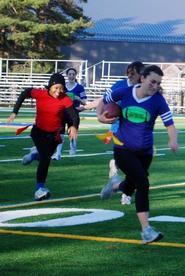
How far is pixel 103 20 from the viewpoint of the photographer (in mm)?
73625

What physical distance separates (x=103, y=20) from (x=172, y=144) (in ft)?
213

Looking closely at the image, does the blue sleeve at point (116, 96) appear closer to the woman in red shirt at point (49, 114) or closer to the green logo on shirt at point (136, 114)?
the green logo on shirt at point (136, 114)

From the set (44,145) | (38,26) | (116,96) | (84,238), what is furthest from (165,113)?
(38,26)

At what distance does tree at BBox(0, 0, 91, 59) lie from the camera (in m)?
56.9

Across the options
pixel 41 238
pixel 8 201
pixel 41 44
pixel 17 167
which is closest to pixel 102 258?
pixel 41 238

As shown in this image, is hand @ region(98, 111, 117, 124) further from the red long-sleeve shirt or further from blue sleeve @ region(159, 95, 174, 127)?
the red long-sleeve shirt

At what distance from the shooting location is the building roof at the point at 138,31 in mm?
70000

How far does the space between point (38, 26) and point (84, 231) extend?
156ft

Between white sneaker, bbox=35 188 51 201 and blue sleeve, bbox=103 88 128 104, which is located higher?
blue sleeve, bbox=103 88 128 104

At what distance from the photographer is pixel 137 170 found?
372 inches

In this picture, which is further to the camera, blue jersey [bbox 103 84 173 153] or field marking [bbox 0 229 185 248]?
blue jersey [bbox 103 84 173 153]

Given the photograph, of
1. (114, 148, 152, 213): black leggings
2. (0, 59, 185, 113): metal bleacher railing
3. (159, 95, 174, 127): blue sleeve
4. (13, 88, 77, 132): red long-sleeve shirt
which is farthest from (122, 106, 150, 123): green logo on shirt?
(0, 59, 185, 113): metal bleacher railing

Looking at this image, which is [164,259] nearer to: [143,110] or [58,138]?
[143,110]

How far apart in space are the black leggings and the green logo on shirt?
0.32m
